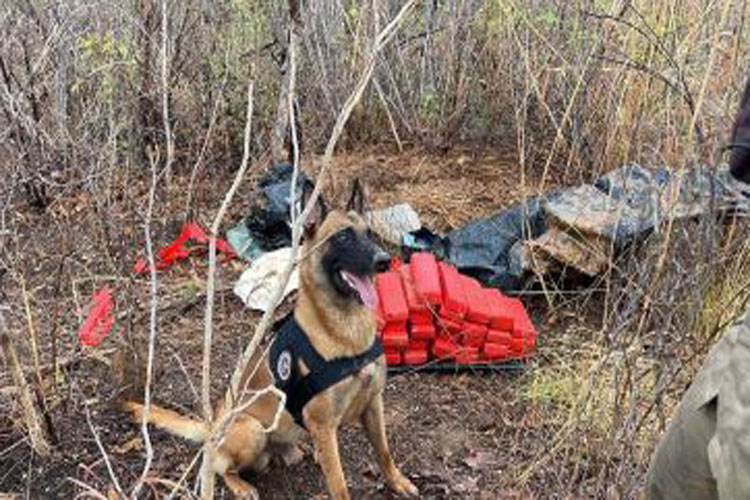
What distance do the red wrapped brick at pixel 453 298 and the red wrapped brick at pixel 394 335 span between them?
226 millimetres

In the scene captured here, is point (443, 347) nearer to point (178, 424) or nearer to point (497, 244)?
point (497, 244)

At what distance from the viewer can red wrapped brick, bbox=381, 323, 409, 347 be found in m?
4.46

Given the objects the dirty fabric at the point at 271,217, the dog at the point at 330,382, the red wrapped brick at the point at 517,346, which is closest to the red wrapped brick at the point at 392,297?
the red wrapped brick at the point at 517,346

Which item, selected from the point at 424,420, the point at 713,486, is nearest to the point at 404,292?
the point at 424,420

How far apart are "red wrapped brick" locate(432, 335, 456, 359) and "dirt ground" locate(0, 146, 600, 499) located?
122mm

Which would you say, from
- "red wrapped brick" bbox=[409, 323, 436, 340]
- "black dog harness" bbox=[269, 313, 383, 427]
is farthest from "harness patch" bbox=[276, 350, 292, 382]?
"red wrapped brick" bbox=[409, 323, 436, 340]

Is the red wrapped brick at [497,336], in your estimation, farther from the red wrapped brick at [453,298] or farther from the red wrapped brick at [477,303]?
the red wrapped brick at [453,298]

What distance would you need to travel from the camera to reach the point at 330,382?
Answer: 344 centimetres

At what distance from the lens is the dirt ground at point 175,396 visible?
367 centimetres

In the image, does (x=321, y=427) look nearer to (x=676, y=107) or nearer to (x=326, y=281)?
(x=326, y=281)

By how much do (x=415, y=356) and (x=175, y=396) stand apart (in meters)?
1.22

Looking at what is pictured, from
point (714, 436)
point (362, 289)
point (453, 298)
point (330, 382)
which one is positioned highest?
point (714, 436)

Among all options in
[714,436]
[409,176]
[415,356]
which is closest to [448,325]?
[415,356]

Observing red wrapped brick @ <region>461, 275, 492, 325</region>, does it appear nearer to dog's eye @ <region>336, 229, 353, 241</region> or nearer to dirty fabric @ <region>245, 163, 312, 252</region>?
dog's eye @ <region>336, 229, 353, 241</region>
